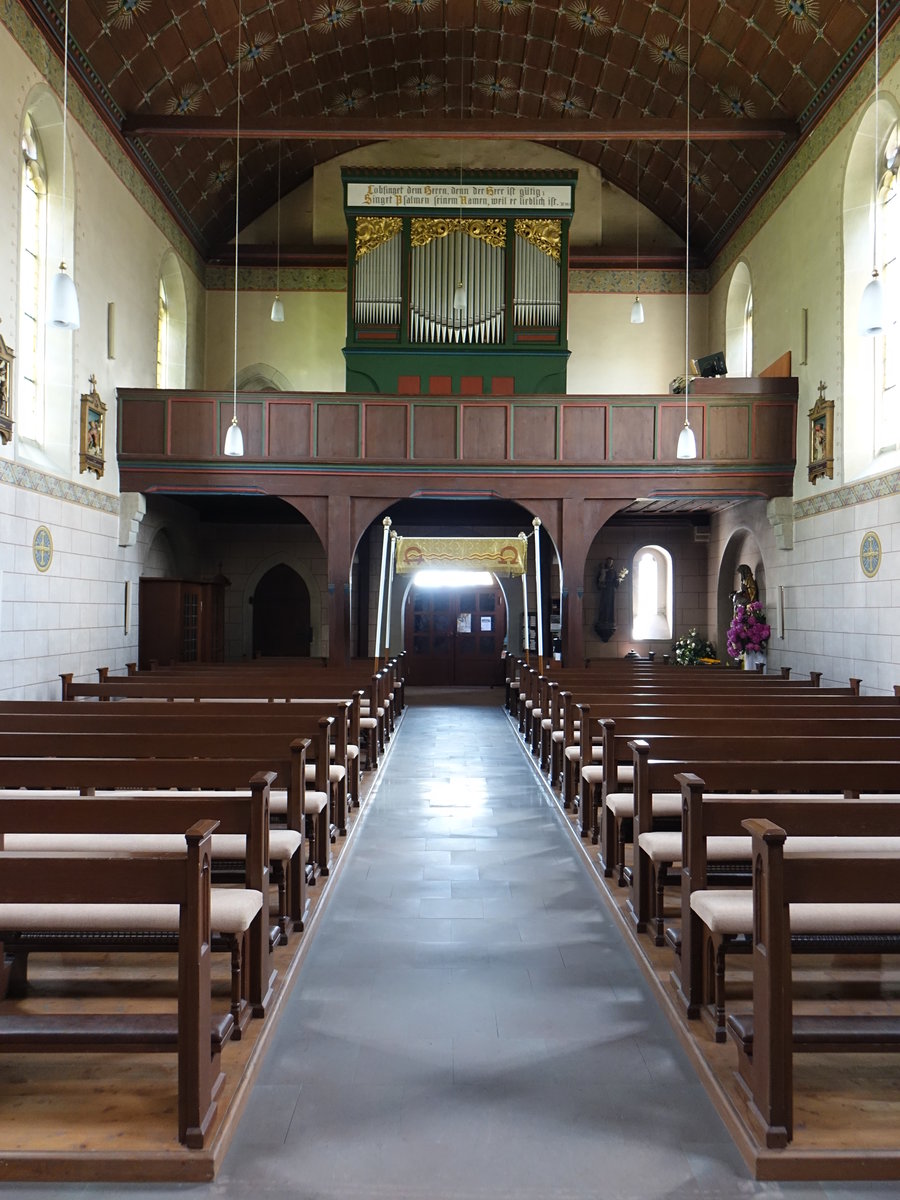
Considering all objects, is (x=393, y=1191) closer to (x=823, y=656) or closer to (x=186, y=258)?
(x=823, y=656)

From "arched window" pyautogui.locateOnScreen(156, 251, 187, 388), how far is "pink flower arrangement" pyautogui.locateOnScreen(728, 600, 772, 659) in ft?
30.9

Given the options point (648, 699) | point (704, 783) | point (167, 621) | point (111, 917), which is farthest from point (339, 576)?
point (111, 917)

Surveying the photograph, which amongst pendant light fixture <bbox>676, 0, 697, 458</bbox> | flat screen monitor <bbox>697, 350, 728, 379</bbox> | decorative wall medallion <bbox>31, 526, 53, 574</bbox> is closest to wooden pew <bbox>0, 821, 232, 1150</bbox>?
decorative wall medallion <bbox>31, 526, 53, 574</bbox>

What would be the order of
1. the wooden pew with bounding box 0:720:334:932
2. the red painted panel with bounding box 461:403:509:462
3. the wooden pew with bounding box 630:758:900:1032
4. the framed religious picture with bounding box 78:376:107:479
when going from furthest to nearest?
the red painted panel with bounding box 461:403:509:462, the framed religious picture with bounding box 78:376:107:479, the wooden pew with bounding box 0:720:334:932, the wooden pew with bounding box 630:758:900:1032

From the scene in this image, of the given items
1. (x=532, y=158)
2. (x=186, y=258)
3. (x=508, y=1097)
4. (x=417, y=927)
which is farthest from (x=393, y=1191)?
(x=532, y=158)

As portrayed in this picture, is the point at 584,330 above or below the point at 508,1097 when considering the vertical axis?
above

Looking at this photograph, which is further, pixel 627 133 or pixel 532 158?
pixel 532 158

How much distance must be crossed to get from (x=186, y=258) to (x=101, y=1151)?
48.6 ft

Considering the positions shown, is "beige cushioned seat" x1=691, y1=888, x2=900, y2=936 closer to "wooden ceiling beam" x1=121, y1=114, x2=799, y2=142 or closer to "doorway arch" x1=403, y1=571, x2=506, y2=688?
"wooden ceiling beam" x1=121, y1=114, x2=799, y2=142

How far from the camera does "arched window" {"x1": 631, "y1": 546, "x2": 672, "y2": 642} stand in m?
17.4

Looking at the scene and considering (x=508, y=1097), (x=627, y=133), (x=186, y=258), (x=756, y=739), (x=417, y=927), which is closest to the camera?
(x=508, y=1097)

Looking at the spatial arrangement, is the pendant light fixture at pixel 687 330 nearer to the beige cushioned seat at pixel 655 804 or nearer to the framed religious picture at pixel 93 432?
the beige cushioned seat at pixel 655 804

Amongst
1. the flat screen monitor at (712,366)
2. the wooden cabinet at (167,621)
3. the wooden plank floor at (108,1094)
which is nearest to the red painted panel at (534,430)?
the flat screen monitor at (712,366)

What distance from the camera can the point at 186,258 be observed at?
49.9ft
